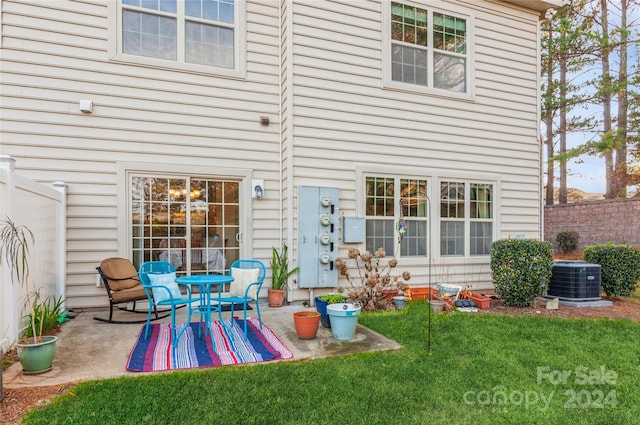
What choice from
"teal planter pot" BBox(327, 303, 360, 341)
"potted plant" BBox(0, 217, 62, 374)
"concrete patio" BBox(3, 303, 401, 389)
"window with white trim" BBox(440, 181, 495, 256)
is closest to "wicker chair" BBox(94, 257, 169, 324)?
"concrete patio" BBox(3, 303, 401, 389)

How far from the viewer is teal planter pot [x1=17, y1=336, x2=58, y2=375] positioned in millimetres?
2779

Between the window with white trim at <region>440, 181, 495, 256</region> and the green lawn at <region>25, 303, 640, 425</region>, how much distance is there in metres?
2.94

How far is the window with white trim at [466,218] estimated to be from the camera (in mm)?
6512

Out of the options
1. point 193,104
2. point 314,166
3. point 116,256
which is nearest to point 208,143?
point 193,104

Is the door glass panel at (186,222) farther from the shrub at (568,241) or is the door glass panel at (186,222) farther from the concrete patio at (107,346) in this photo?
the shrub at (568,241)

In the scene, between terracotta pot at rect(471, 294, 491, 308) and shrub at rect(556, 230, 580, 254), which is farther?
shrub at rect(556, 230, 580, 254)

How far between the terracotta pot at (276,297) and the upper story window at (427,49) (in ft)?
12.4

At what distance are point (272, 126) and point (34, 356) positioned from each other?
4110mm

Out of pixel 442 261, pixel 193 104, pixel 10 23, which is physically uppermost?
pixel 10 23

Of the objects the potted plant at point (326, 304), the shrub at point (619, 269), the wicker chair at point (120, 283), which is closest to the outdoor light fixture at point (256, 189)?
the wicker chair at point (120, 283)

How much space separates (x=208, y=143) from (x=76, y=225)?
2049mm

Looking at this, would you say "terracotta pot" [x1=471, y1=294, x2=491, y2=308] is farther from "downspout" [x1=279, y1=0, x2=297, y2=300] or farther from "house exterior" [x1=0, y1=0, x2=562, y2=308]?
"downspout" [x1=279, y1=0, x2=297, y2=300]

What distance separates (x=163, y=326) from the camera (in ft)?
14.1

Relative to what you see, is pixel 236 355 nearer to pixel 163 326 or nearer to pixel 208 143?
pixel 163 326
